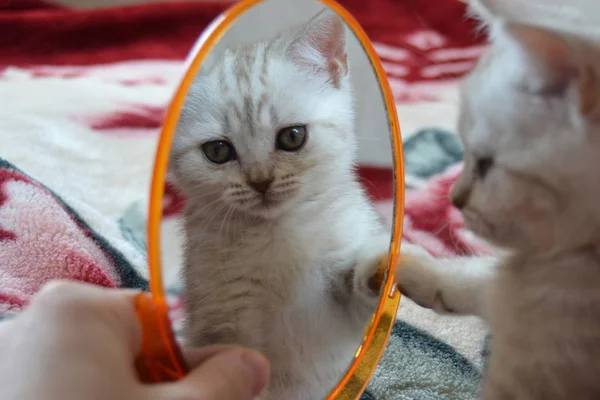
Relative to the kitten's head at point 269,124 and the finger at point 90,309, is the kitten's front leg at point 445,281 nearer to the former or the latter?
the kitten's head at point 269,124

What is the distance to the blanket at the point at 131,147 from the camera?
0.78 meters

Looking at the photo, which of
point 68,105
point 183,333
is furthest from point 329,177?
point 68,105

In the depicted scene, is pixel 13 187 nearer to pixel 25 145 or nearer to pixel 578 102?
pixel 25 145

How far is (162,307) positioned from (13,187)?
1.97 ft

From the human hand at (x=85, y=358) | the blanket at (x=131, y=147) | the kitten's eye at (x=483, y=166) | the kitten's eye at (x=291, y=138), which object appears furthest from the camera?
the blanket at (x=131, y=147)

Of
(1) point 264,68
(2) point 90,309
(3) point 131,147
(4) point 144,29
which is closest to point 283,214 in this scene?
(1) point 264,68

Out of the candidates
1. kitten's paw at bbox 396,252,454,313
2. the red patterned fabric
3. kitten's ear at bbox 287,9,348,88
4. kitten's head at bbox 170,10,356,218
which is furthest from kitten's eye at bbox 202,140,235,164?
the red patterned fabric

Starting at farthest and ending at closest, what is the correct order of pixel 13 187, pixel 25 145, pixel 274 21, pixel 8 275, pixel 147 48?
pixel 147 48
pixel 25 145
pixel 13 187
pixel 8 275
pixel 274 21

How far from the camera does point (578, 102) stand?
16.2 inches

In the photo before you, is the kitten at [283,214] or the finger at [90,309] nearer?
the finger at [90,309]

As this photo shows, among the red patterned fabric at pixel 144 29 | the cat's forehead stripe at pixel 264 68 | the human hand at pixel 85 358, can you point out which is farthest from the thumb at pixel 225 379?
the red patterned fabric at pixel 144 29

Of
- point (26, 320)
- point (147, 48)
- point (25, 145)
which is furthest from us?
point (147, 48)

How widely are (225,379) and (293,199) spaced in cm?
23

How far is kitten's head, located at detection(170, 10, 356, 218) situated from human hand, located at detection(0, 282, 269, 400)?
160 millimetres
